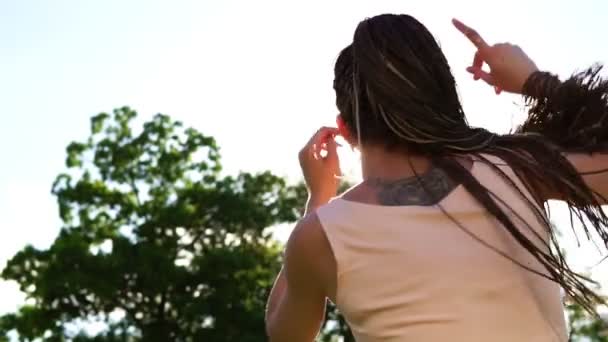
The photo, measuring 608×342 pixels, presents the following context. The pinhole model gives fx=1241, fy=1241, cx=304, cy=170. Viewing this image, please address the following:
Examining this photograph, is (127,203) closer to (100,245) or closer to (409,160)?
(100,245)

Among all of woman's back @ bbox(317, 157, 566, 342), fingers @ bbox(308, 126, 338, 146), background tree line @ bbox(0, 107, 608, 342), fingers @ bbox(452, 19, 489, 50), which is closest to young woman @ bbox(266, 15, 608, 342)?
woman's back @ bbox(317, 157, 566, 342)

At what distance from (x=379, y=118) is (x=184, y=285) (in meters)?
32.3

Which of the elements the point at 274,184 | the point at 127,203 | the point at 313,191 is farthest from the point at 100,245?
the point at 313,191

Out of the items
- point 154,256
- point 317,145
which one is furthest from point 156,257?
point 317,145

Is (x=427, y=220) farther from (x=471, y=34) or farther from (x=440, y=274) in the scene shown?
(x=471, y=34)

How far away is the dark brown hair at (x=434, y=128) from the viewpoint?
89.7 inches

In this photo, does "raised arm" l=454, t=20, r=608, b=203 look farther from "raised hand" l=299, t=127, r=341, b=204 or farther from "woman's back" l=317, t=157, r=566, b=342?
"raised hand" l=299, t=127, r=341, b=204

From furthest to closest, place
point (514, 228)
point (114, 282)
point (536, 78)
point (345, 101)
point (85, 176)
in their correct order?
point (85, 176) < point (114, 282) < point (536, 78) < point (345, 101) < point (514, 228)

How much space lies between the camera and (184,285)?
3425 centimetres

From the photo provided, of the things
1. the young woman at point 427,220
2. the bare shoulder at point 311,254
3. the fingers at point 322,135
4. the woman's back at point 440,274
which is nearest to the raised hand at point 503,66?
the young woman at point 427,220

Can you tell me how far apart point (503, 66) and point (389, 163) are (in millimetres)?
471

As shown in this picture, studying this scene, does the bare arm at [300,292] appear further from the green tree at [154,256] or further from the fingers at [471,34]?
the green tree at [154,256]

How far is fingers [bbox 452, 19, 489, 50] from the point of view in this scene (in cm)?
272

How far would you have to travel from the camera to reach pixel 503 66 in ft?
8.70
